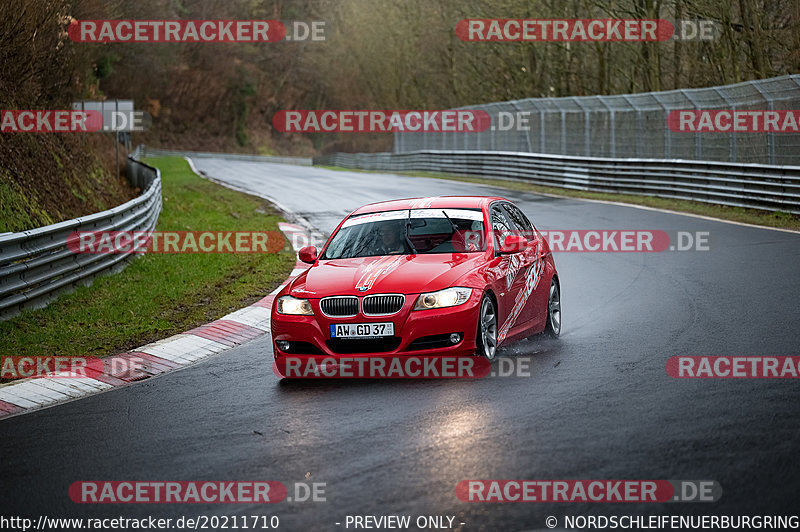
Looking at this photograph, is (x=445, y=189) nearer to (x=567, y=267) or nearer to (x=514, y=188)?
(x=514, y=188)

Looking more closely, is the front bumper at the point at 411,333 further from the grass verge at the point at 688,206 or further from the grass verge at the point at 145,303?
the grass verge at the point at 688,206

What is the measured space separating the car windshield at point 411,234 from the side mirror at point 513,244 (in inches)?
7.8

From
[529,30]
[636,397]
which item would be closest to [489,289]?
[636,397]

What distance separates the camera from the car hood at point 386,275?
28.3ft

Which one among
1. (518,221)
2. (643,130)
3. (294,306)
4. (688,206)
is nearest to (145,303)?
(294,306)

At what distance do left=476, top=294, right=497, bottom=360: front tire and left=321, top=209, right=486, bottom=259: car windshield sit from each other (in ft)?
2.57

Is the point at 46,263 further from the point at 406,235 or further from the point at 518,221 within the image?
the point at 518,221
